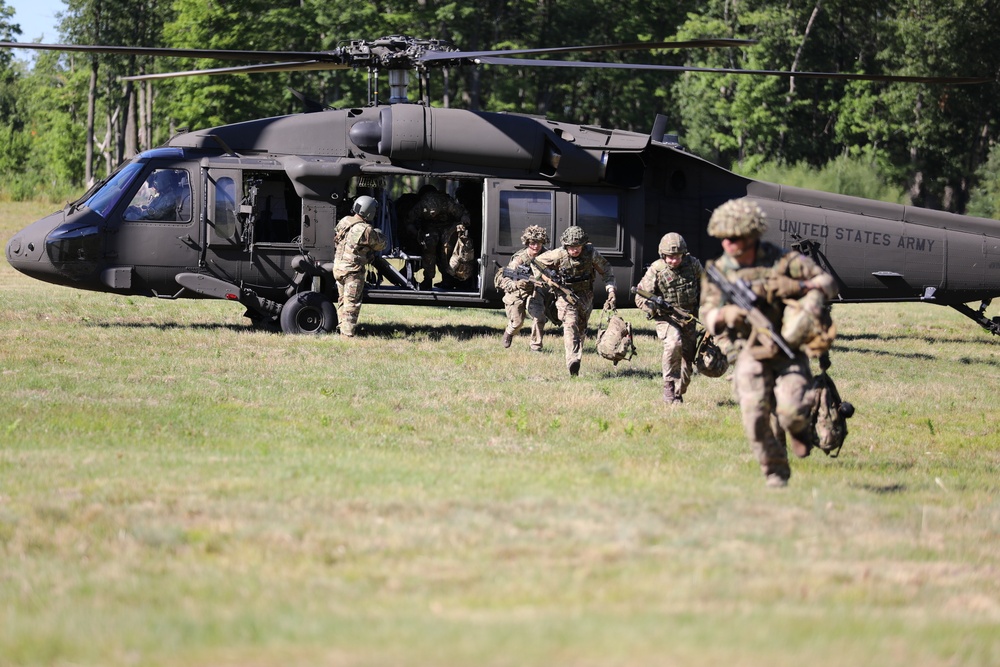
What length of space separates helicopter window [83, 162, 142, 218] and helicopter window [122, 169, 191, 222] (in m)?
0.19

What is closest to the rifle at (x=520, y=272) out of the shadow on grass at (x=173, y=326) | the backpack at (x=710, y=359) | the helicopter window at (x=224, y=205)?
the backpack at (x=710, y=359)

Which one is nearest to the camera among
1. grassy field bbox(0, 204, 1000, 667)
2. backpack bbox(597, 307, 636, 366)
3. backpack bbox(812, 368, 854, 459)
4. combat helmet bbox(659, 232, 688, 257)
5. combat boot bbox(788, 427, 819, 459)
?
grassy field bbox(0, 204, 1000, 667)

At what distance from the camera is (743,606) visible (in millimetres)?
5758

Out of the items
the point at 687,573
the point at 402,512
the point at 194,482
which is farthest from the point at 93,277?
the point at 687,573

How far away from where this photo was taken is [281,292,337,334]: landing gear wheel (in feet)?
53.2

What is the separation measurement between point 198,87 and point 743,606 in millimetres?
40079

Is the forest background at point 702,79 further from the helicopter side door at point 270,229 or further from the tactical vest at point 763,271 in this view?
the tactical vest at point 763,271

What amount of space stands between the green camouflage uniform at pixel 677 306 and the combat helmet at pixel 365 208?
462cm

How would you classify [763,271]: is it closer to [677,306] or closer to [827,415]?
[827,415]

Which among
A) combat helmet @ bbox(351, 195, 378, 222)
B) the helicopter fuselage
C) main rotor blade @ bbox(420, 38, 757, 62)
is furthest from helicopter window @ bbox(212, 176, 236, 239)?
main rotor blade @ bbox(420, 38, 757, 62)

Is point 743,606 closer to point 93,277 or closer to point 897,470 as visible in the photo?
point 897,470

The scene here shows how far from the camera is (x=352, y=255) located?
51.6 ft

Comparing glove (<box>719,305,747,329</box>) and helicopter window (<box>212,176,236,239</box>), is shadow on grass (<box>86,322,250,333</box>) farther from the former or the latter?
glove (<box>719,305,747,329</box>)

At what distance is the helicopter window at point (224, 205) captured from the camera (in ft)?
52.6
